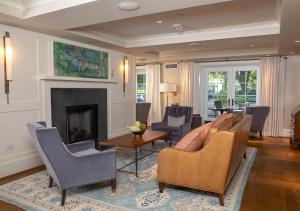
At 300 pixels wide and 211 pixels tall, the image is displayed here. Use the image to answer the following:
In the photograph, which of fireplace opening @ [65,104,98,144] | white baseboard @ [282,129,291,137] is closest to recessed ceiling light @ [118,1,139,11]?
fireplace opening @ [65,104,98,144]

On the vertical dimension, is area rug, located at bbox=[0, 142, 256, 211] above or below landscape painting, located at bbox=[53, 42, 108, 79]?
below

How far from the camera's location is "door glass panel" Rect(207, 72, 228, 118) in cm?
797

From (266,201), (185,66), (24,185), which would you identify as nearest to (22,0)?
(24,185)

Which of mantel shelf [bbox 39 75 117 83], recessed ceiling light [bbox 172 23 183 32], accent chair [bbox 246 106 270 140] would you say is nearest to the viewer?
mantel shelf [bbox 39 75 117 83]

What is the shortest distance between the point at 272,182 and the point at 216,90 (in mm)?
4832

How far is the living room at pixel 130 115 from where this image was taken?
2.87m

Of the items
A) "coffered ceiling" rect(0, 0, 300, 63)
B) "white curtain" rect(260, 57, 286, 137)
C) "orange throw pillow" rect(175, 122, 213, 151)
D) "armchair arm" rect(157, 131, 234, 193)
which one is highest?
"coffered ceiling" rect(0, 0, 300, 63)

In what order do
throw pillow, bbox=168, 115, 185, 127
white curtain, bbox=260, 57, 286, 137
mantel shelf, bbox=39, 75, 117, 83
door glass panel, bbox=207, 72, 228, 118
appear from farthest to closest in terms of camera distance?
door glass panel, bbox=207, 72, 228, 118
white curtain, bbox=260, 57, 286, 137
throw pillow, bbox=168, 115, 185, 127
mantel shelf, bbox=39, 75, 117, 83

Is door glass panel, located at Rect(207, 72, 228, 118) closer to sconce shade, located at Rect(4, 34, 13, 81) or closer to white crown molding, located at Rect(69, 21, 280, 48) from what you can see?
white crown molding, located at Rect(69, 21, 280, 48)

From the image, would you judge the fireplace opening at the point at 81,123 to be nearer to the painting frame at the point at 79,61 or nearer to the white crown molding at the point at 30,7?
the painting frame at the point at 79,61

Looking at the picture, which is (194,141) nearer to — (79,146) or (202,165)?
(202,165)

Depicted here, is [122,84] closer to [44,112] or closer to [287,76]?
[44,112]

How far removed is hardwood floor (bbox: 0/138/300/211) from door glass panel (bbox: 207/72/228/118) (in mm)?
2804

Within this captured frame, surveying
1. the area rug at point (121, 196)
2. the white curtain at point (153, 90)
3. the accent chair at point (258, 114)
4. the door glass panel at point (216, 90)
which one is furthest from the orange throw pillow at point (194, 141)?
the white curtain at point (153, 90)
